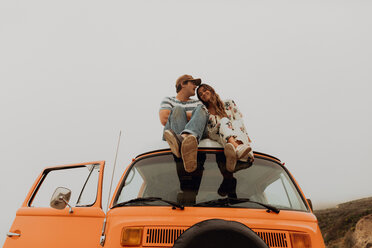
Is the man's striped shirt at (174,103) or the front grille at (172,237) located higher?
the man's striped shirt at (174,103)

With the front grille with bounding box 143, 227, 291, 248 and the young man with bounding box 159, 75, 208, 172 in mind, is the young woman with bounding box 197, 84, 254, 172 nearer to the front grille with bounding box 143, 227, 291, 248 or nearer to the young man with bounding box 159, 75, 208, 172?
the young man with bounding box 159, 75, 208, 172

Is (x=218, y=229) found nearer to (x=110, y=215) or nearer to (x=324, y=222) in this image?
(x=110, y=215)

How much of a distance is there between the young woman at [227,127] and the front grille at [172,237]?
817 millimetres

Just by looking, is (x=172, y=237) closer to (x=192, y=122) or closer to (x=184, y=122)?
(x=192, y=122)

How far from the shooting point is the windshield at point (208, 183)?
3.04 metres

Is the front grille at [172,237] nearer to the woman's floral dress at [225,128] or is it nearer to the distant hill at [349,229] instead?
the woman's floral dress at [225,128]

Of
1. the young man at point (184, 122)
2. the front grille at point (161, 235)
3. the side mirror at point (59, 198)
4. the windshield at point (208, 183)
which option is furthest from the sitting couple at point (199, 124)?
the side mirror at point (59, 198)

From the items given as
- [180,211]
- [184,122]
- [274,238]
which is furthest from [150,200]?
[274,238]

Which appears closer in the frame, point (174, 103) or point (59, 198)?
point (59, 198)

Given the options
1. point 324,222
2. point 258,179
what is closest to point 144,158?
point 258,179

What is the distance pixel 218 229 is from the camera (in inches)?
85.7

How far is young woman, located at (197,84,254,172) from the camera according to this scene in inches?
123

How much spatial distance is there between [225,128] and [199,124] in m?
0.32

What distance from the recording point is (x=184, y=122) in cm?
359
